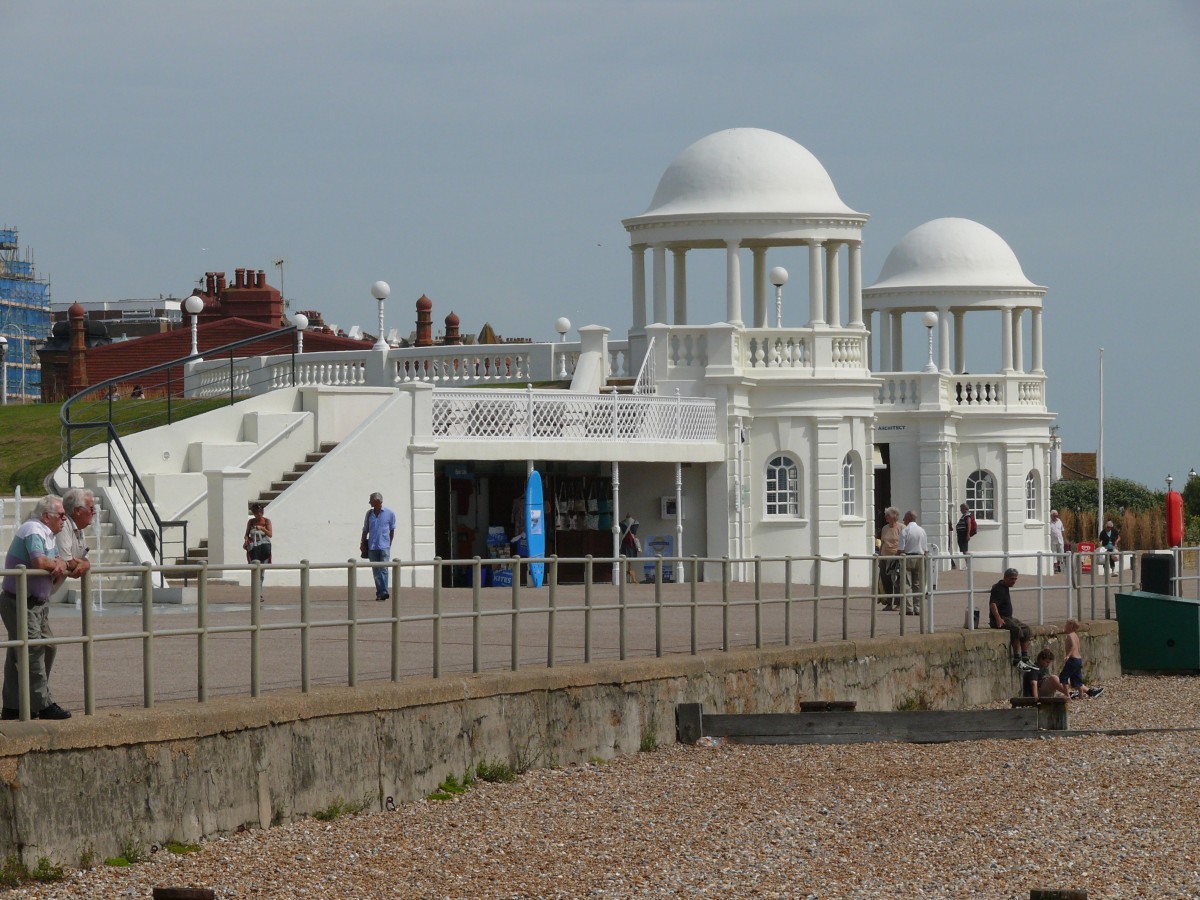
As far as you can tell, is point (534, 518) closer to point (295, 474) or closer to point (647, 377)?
point (295, 474)

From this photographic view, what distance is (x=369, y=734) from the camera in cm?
1413

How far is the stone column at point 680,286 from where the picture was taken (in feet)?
124

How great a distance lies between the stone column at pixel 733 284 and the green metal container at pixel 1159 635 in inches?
420

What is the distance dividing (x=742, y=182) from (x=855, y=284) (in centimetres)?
297

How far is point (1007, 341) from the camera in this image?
47.9 meters

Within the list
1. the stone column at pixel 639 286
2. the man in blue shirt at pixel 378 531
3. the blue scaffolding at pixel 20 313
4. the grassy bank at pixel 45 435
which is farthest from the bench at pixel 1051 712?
the blue scaffolding at pixel 20 313

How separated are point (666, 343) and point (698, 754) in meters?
18.8

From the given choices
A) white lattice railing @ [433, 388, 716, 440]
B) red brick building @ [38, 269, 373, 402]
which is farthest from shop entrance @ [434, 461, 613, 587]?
red brick building @ [38, 269, 373, 402]

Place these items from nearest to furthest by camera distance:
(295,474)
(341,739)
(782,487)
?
(341,739), (295,474), (782,487)

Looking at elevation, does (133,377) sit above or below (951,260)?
below

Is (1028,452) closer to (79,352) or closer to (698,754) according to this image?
(79,352)

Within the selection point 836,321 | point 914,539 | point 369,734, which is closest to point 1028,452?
point 836,321

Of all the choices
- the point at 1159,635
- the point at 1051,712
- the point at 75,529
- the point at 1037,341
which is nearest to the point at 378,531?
the point at 1051,712

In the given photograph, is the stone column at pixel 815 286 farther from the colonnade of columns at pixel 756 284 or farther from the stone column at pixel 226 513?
the stone column at pixel 226 513
